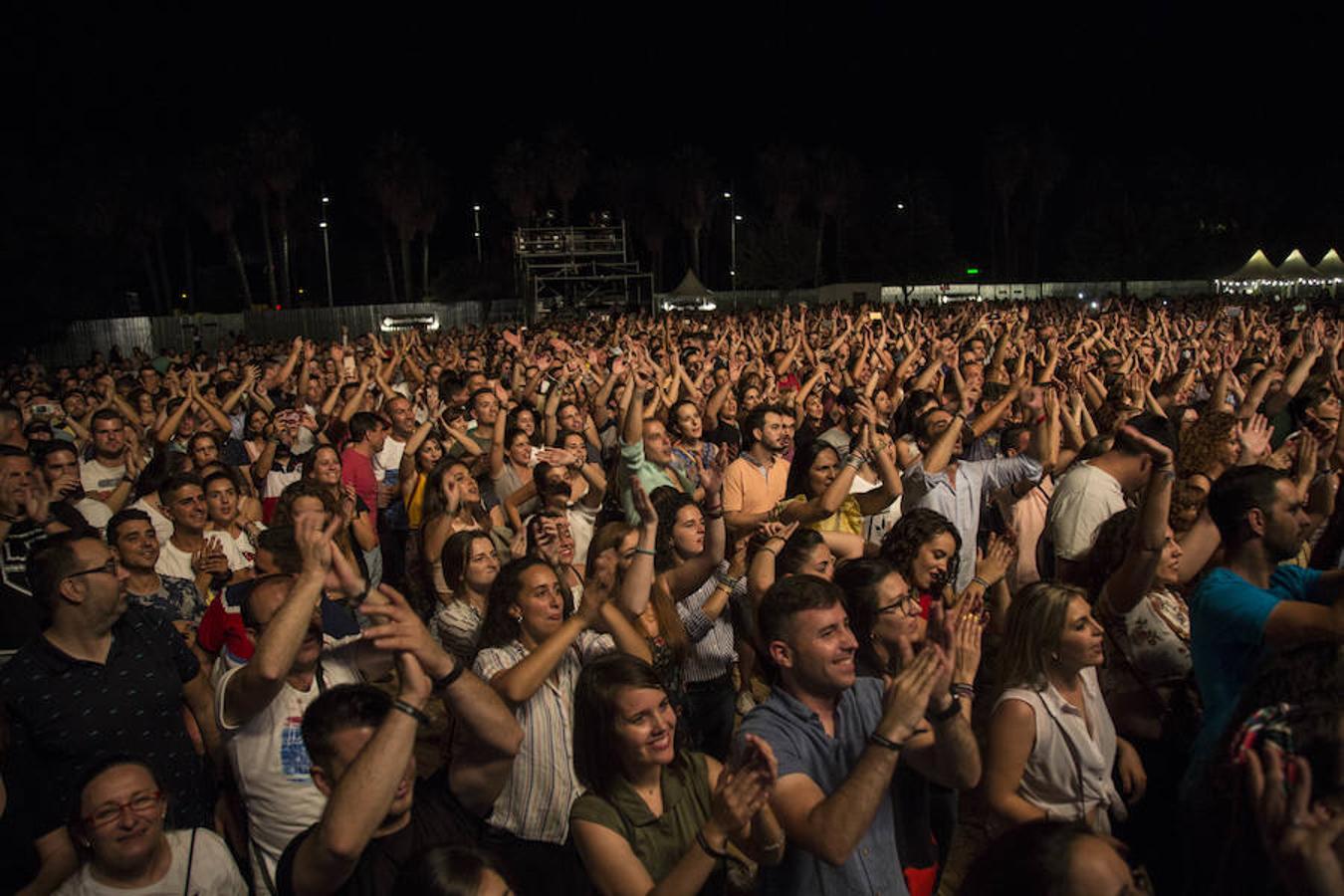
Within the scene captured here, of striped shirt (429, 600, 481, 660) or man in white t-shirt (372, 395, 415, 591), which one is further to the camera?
man in white t-shirt (372, 395, 415, 591)

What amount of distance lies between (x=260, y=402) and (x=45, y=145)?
113ft

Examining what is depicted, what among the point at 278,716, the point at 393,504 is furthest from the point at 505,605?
the point at 393,504

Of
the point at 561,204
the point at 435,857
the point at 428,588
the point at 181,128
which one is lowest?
the point at 428,588

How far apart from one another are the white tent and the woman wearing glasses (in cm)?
3810

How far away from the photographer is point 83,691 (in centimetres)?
371

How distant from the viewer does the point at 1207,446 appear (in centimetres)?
607

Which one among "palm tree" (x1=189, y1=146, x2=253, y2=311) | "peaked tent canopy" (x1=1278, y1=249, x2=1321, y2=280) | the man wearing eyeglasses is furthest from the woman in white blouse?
"palm tree" (x1=189, y1=146, x2=253, y2=311)

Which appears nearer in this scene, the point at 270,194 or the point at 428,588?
the point at 428,588

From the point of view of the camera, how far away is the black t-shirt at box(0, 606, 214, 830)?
3623 mm

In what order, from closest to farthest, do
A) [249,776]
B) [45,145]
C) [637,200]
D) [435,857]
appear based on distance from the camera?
[435,857] → [249,776] → [45,145] → [637,200]

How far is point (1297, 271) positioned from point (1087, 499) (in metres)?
35.0

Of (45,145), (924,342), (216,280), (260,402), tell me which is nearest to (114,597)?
(260,402)

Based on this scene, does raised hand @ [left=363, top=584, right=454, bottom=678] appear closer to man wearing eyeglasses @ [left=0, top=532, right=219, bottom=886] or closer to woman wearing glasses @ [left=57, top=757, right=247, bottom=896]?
woman wearing glasses @ [left=57, top=757, right=247, bottom=896]

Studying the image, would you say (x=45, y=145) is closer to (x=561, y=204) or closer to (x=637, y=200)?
(x=561, y=204)
